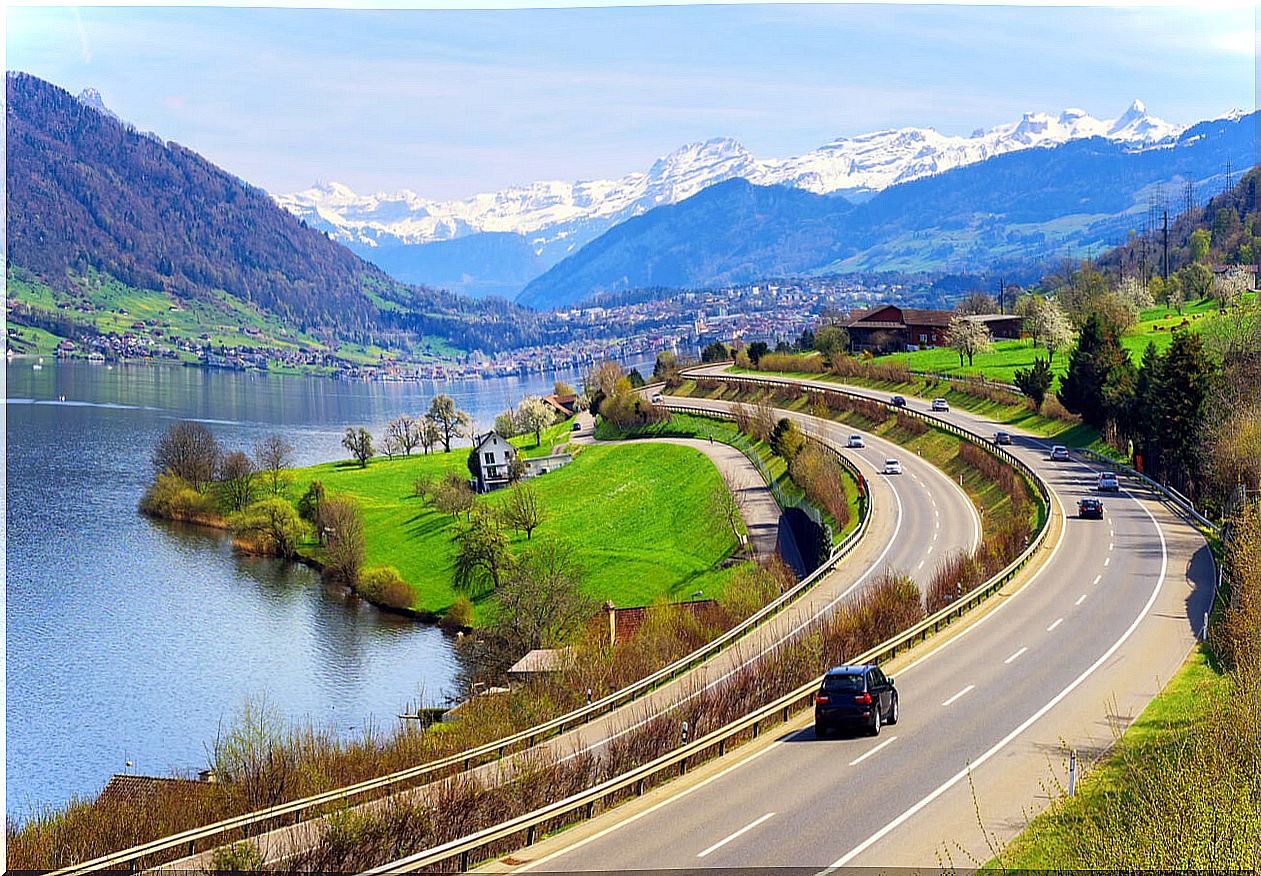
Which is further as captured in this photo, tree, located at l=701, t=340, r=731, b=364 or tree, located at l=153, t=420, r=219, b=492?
tree, located at l=701, t=340, r=731, b=364

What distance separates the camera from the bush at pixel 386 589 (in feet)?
177

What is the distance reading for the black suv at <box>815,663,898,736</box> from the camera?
55.2ft

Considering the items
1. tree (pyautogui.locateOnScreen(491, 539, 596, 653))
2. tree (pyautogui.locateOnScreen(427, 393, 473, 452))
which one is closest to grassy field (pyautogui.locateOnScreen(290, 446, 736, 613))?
tree (pyautogui.locateOnScreen(491, 539, 596, 653))

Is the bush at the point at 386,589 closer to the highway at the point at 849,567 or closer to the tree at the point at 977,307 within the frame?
the highway at the point at 849,567

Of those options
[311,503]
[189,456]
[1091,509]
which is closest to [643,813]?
[1091,509]

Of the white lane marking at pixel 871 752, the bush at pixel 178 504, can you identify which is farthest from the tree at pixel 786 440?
the white lane marking at pixel 871 752

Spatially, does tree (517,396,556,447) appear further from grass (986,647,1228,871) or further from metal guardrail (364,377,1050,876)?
grass (986,647,1228,871)

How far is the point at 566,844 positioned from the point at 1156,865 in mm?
6366

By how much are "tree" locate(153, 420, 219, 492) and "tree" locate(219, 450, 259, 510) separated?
0.77 metres

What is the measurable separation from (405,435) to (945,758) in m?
82.4

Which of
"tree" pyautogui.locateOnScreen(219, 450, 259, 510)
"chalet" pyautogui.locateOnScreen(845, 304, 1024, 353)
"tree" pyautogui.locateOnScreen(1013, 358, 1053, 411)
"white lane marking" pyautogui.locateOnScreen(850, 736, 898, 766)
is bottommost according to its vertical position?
"tree" pyautogui.locateOnScreen(219, 450, 259, 510)

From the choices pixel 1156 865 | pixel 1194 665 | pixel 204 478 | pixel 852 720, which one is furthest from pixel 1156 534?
pixel 204 478

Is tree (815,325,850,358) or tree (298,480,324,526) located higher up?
tree (815,325,850,358)

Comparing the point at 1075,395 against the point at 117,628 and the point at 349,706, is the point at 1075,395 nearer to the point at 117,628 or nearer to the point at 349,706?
the point at 349,706
